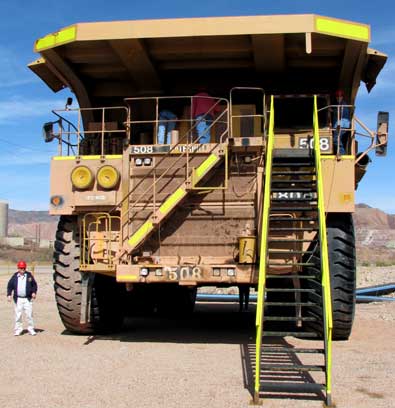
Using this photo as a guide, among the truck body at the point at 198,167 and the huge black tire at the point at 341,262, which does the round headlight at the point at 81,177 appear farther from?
the huge black tire at the point at 341,262

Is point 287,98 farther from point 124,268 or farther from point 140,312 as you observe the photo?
point 140,312

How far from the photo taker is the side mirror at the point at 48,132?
33.2ft

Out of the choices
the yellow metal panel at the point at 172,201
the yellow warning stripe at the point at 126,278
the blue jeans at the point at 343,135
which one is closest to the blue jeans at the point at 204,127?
the yellow metal panel at the point at 172,201

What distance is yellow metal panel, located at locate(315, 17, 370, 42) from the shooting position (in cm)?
909

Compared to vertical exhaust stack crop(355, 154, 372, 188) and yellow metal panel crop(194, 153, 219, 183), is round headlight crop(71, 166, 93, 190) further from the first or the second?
vertical exhaust stack crop(355, 154, 372, 188)

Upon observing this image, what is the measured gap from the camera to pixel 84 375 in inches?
292

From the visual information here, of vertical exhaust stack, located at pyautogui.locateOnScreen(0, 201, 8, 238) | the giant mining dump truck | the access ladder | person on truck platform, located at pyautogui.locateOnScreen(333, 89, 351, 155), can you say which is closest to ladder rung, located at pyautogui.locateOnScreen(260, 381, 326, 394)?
the access ladder

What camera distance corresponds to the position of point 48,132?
10156 mm

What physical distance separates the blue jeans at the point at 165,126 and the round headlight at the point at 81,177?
123cm

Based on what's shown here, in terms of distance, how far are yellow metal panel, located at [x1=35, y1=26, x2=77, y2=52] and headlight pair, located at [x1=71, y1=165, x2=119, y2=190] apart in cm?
193

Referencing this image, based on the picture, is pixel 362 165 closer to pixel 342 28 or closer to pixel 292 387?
pixel 342 28

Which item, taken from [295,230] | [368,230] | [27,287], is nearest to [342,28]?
[295,230]

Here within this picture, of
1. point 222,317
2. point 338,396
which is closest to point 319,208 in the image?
point 338,396

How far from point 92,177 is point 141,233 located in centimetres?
119
